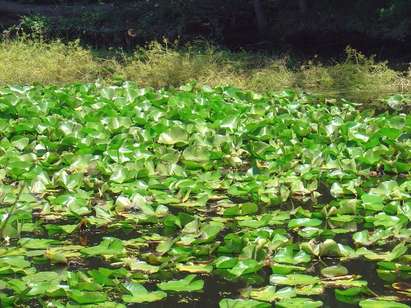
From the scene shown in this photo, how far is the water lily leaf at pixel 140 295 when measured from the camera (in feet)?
8.29

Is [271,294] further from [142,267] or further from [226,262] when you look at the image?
[142,267]

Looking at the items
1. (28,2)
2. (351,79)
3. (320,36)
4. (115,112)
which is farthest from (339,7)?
(115,112)

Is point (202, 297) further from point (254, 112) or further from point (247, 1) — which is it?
point (247, 1)

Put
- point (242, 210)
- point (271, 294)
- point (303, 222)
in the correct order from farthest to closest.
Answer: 1. point (242, 210)
2. point (303, 222)
3. point (271, 294)

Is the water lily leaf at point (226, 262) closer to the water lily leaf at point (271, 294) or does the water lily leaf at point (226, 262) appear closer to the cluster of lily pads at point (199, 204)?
the cluster of lily pads at point (199, 204)

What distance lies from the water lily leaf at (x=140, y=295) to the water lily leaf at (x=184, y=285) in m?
0.05

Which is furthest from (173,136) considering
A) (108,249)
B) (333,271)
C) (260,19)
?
(260,19)

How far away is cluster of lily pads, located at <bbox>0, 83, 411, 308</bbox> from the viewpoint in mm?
2680

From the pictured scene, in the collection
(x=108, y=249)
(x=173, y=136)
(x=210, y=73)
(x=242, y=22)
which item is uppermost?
(x=108, y=249)

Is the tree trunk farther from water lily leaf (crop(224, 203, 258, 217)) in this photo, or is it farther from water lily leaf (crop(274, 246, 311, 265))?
water lily leaf (crop(274, 246, 311, 265))

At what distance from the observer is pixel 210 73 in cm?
1005

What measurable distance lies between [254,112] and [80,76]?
18.9 ft

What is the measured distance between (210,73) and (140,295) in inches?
302

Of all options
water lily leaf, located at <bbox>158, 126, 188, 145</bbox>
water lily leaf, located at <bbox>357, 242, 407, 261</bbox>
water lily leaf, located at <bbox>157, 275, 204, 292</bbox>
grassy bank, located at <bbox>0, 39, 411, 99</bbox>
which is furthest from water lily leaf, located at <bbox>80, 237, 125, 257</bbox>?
grassy bank, located at <bbox>0, 39, 411, 99</bbox>
